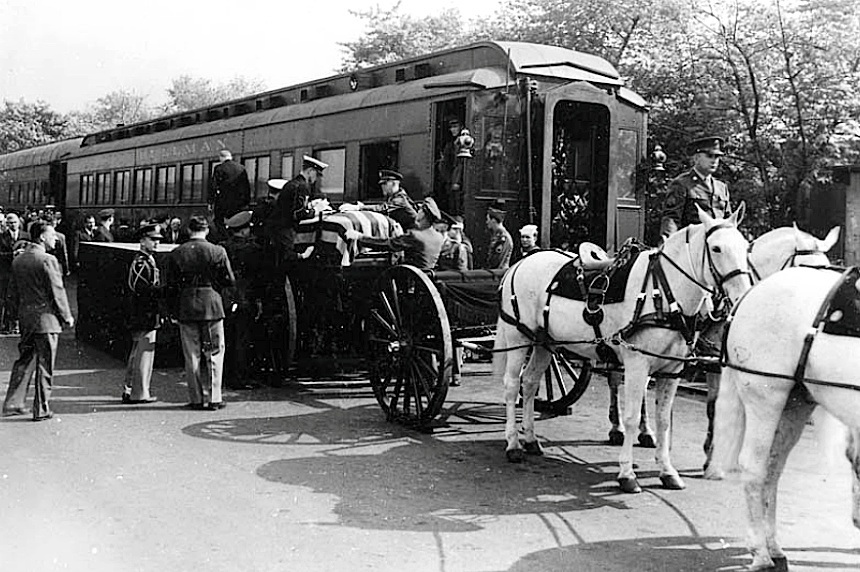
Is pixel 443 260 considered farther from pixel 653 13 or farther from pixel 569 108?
pixel 653 13

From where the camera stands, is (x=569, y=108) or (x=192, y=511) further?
(x=569, y=108)

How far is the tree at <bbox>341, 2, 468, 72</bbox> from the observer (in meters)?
39.5

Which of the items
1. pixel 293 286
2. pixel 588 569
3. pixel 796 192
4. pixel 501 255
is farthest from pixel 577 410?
pixel 796 192

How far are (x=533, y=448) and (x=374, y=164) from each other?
259 inches

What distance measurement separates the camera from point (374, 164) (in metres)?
13.0

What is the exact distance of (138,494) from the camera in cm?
602

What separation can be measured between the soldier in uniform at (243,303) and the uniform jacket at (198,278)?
0.84 metres

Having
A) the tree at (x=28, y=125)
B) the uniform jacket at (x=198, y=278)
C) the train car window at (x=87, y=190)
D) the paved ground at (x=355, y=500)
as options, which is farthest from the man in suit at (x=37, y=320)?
the tree at (x=28, y=125)

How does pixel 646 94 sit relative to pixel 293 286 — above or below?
above

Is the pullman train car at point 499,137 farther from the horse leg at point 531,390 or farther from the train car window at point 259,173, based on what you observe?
the horse leg at point 531,390

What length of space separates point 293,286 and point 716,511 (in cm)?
571

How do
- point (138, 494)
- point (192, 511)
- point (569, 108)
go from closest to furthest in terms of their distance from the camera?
point (192, 511), point (138, 494), point (569, 108)

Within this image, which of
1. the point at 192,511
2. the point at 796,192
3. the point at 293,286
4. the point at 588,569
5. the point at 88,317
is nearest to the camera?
the point at 588,569

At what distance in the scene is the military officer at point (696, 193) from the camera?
7434 millimetres
